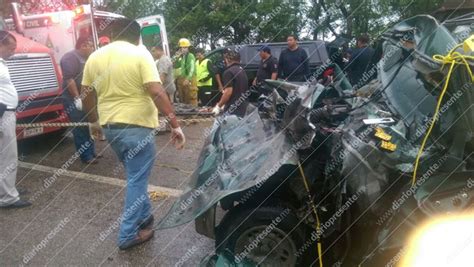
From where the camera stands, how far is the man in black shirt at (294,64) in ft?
23.7

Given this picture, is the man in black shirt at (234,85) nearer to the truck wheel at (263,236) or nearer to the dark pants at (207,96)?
the truck wheel at (263,236)

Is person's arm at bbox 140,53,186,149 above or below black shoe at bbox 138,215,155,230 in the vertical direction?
above

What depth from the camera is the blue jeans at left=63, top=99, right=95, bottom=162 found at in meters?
5.61

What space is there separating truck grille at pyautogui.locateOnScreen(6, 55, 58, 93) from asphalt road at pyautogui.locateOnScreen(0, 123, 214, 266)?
41.2 inches

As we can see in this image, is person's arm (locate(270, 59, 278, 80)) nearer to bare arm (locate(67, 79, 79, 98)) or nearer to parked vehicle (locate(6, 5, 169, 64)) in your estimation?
parked vehicle (locate(6, 5, 169, 64))

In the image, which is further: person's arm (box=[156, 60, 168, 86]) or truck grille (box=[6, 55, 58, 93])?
person's arm (box=[156, 60, 168, 86])

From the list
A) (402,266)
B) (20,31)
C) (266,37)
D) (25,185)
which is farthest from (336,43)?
(266,37)

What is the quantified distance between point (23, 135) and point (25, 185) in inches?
40.7

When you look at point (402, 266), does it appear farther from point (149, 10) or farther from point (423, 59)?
point (149, 10)

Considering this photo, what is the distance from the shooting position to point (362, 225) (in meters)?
2.51

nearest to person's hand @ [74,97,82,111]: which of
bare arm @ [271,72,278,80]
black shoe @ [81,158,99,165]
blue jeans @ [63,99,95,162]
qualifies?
blue jeans @ [63,99,95,162]

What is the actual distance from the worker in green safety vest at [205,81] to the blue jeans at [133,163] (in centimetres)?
699

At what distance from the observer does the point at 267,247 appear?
8.83 ft

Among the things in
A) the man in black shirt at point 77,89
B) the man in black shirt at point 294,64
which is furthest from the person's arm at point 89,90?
the man in black shirt at point 294,64
